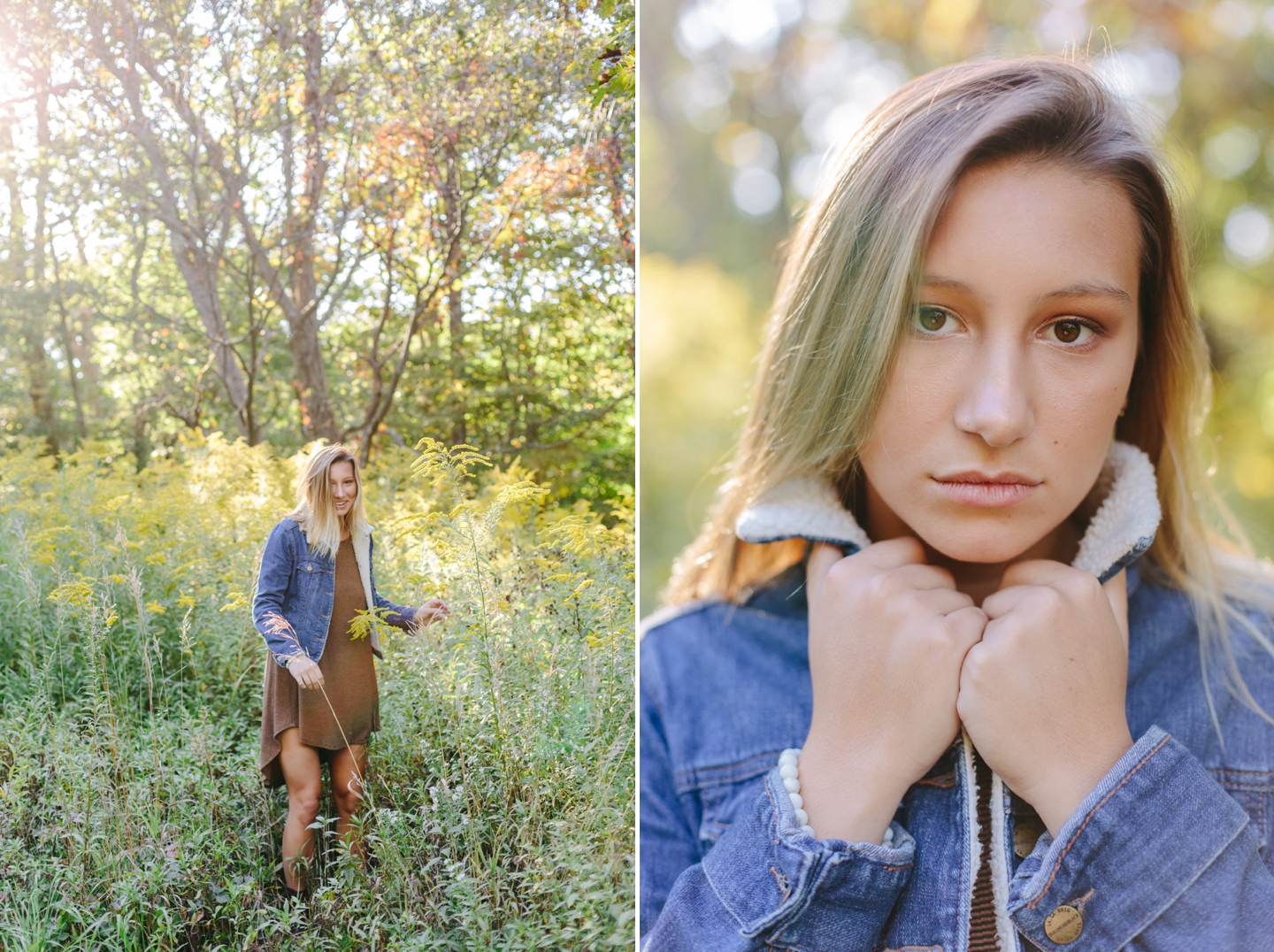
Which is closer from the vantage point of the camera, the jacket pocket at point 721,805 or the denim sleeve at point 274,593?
the jacket pocket at point 721,805

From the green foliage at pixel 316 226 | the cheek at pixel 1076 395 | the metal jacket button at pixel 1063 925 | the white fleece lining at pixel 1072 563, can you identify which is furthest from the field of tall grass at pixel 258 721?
the cheek at pixel 1076 395

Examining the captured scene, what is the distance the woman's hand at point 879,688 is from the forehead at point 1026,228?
45cm

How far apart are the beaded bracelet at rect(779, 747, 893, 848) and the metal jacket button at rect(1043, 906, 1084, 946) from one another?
0.22 m

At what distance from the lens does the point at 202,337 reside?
161 centimetres

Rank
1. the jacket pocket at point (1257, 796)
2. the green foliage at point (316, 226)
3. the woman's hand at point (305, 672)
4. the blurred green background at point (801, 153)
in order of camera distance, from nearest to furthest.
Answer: the jacket pocket at point (1257, 796) < the woman's hand at point (305, 672) < the green foliage at point (316, 226) < the blurred green background at point (801, 153)

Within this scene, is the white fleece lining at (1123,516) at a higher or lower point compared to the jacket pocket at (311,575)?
higher

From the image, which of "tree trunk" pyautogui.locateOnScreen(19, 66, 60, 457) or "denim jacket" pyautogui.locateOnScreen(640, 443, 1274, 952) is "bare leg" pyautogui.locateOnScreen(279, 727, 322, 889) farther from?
"tree trunk" pyautogui.locateOnScreen(19, 66, 60, 457)

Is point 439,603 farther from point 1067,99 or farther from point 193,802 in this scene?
point 1067,99

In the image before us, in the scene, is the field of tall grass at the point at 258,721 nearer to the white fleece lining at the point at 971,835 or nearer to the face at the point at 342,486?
the face at the point at 342,486

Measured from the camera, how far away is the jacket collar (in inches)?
48.5

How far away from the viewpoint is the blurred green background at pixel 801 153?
255cm

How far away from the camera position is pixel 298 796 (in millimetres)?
1489

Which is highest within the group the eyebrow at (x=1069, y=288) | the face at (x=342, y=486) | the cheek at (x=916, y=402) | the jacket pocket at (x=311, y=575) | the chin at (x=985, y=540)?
the eyebrow at (x=1069, y=288)

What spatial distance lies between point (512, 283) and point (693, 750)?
3.12 feet
